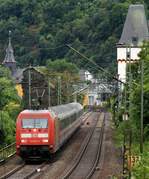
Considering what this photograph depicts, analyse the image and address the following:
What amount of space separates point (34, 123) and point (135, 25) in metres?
65.8

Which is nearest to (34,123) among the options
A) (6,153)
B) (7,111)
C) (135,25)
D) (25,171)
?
(25,171)

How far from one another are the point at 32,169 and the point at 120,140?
19.2m

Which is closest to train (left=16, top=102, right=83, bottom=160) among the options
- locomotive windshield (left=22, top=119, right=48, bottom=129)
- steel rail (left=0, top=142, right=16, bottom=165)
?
locomotive windshield (left=22, top=119, right=48, bottom=129)

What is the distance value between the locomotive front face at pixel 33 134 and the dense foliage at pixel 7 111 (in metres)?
12.8

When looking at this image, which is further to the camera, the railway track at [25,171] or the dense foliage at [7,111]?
the dense foliage at [7,111]

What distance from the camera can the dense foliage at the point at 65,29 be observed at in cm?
15412

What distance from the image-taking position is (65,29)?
178m

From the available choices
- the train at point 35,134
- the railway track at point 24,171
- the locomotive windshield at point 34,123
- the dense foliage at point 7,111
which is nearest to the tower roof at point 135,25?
the dense foliage at point 7,111

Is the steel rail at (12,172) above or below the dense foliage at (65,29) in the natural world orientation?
below

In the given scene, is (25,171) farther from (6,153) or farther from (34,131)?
(6,153)

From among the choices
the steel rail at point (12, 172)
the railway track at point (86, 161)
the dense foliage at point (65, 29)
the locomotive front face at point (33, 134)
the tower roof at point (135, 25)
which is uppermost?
the dense foliage at point (65, 29)

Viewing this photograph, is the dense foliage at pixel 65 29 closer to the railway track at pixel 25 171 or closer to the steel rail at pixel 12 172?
the railway track at pixel 25 171

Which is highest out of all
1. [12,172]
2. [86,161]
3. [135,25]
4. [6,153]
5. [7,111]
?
[135,25]

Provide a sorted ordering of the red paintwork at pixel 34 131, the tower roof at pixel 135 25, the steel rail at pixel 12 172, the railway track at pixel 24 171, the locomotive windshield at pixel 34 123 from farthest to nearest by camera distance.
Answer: the tower roof at pixel 135 25, the locomotive windshield at pixel 34 123, the red paintwork at pixel 34 131, the railway track at pixel 24 171, the steel rail at pixel 12 172
